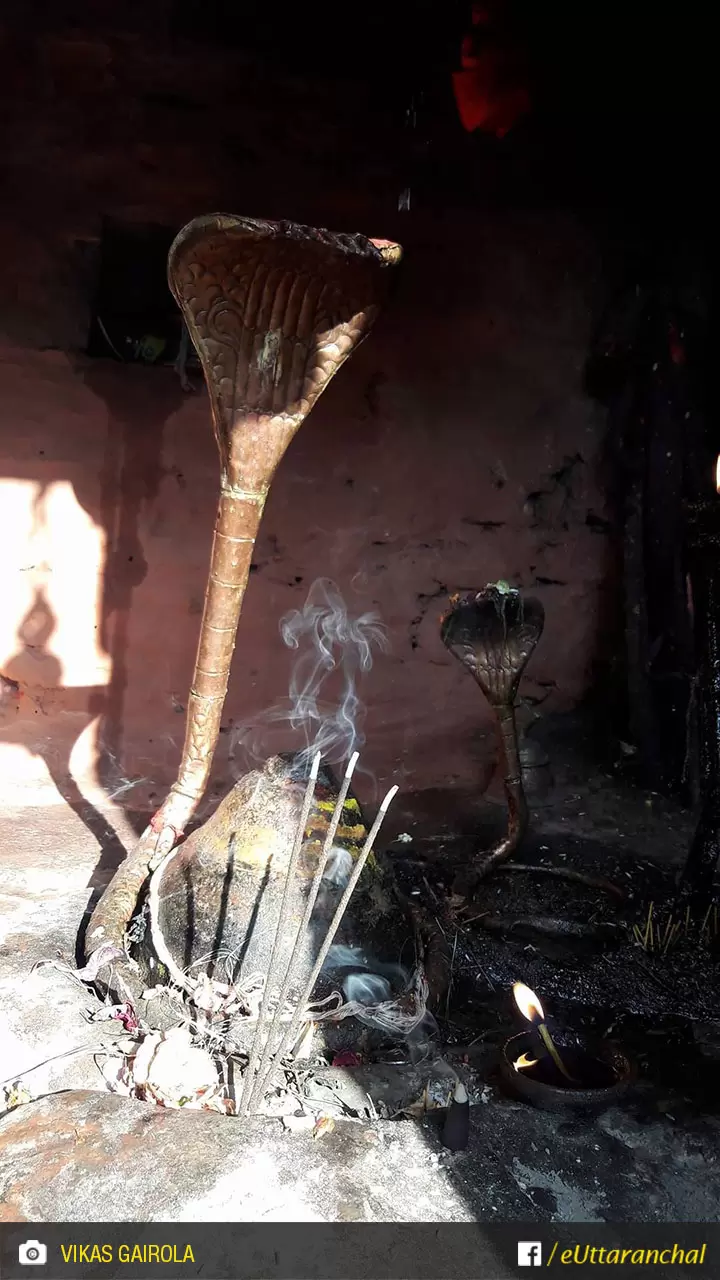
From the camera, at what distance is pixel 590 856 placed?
5207 millimetres

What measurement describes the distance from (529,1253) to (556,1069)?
0.78 metres

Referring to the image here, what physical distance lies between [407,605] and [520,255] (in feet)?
7.95

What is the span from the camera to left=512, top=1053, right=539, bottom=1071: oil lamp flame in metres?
2.94

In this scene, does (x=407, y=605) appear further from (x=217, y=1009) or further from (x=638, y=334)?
(x=217, y=1009)

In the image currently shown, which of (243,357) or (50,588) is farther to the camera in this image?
(50,588)

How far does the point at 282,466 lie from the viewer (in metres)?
5.67

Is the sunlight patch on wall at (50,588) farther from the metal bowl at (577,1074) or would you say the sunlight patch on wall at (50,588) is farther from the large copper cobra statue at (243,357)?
the metal bowl at (577,1074)

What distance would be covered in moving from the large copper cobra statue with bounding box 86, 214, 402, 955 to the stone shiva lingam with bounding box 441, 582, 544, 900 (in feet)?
4.44

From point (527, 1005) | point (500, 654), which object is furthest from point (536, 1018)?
point (500, 654)

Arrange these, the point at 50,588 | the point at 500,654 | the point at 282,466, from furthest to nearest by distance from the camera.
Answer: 1. the point at 282,466
2. the point at 50,588
3. the point at 500,654

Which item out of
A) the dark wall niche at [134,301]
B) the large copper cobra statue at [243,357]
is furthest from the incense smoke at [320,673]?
the large copper cobra statue at [243,357]

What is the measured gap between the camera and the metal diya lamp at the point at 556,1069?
9.19 feet

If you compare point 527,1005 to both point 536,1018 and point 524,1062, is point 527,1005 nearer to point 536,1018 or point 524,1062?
point 536,1018

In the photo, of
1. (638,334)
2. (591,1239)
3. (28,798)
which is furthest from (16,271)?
(591,1239)
